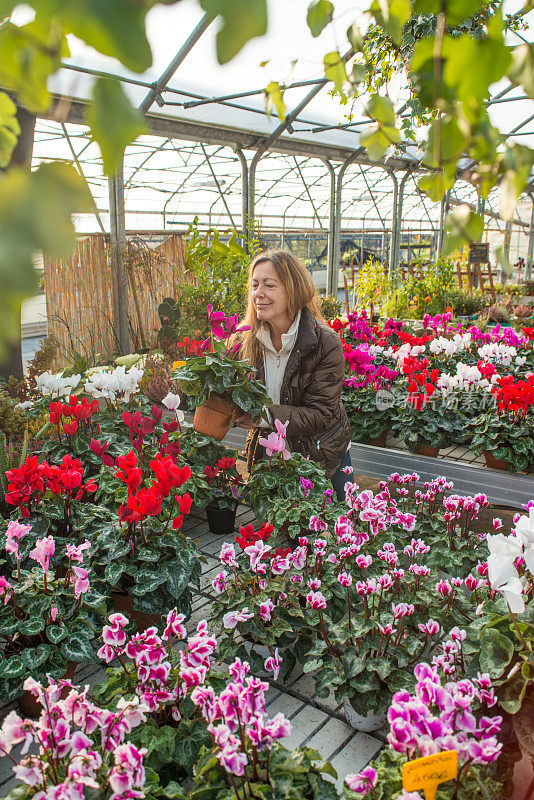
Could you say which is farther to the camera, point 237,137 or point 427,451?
point 237,137

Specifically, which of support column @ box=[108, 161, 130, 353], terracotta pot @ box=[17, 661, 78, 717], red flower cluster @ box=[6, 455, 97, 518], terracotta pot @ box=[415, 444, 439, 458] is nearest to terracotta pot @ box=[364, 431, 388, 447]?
terracotta pot @ box=[415, 444, 439, 458]

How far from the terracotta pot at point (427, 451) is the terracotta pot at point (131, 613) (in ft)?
7.22

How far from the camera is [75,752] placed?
1184 millimetres

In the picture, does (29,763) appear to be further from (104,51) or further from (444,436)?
(444,436)

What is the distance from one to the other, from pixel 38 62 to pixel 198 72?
6134mm

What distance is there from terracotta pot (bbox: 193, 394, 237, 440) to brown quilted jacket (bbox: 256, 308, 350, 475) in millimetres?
308

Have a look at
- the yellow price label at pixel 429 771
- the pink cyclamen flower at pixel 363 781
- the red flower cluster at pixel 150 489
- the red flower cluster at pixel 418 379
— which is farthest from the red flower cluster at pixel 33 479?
the red flower cluster at pixel 418 379

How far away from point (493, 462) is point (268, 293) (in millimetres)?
1671

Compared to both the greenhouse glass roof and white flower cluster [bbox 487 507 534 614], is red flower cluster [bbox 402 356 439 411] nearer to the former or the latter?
the greenhouse glass roof

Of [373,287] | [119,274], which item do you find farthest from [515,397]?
[373,287]

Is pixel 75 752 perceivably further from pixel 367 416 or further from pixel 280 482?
pixel 367 416

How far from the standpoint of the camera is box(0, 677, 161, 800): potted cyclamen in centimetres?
109

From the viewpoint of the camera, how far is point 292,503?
2482mm

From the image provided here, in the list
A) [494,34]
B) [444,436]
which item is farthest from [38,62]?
[444,436]
